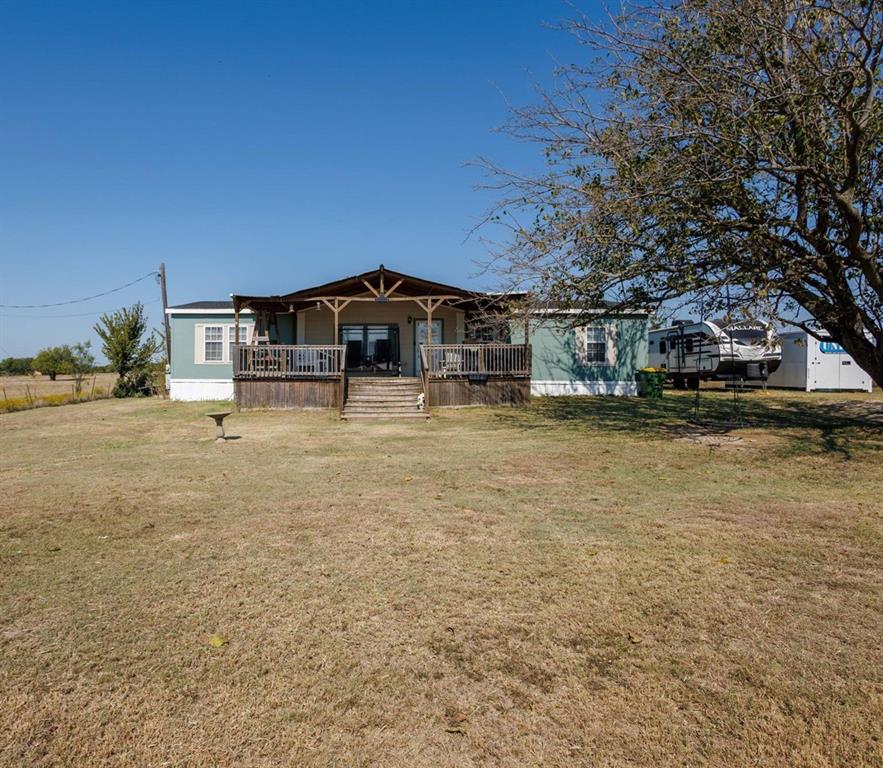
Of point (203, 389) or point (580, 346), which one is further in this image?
point (203, 389)

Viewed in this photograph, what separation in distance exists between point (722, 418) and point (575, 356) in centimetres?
729

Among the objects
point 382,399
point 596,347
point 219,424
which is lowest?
point 219,424

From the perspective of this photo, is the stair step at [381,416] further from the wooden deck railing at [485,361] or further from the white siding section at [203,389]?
the white siding section at [203,389]

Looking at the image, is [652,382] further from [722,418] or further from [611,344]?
[722,418]

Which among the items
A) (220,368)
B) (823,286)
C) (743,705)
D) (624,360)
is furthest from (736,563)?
(220,368)

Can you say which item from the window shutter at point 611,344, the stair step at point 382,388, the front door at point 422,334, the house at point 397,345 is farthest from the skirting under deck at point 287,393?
the window shutter at point 611,344

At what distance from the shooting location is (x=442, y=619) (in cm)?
320

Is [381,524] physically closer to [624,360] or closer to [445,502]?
[445,502]

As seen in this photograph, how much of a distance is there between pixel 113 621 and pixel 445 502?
325cm

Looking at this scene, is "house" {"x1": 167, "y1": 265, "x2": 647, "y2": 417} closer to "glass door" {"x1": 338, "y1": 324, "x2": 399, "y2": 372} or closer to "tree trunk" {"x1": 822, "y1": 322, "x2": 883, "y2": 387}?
"glass door" {"x1": 338, "y1": 324, "x2": 399, "y2": 372}

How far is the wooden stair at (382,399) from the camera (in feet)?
49.1

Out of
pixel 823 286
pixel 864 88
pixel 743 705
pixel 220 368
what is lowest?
pixel 743 705

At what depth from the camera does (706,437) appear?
10328 millimetres

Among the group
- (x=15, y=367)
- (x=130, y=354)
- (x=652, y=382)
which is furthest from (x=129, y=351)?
(x=15, y=367)
